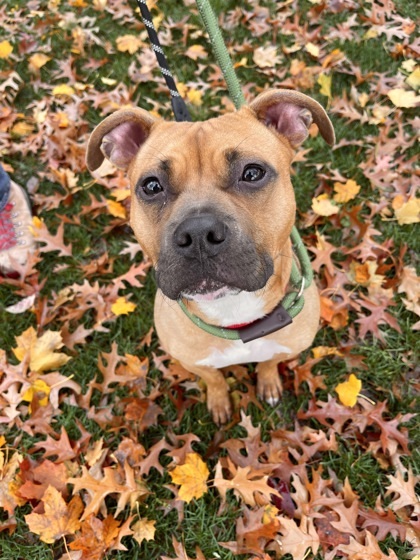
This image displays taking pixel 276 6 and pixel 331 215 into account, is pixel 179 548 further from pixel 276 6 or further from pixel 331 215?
pixel 276 6

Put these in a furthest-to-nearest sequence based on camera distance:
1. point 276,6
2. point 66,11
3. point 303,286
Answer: point 66,11
point 276,6
point 303,286

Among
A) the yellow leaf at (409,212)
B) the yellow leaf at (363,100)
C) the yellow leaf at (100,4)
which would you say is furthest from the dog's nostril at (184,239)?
the yellow leaf at (100,4)

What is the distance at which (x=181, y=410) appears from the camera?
12.4ft

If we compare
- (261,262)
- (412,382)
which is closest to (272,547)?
(412,382)

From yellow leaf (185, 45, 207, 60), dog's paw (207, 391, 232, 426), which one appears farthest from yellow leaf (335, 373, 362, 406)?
yellow leaf (185, 45, 207, 60)

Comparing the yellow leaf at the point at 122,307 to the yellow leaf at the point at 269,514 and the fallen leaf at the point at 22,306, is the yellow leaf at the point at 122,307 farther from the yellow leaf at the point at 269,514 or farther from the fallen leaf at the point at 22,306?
the yellow leaf at the point at 269,514

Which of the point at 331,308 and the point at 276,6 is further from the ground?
the point at 276,6

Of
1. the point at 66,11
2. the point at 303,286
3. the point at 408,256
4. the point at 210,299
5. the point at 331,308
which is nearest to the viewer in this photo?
the point at 210,299

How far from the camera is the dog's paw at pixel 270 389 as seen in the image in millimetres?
3660

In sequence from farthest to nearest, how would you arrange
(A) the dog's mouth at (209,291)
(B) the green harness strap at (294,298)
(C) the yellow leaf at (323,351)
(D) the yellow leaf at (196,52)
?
(D) the yellow leaf at (196,52)
(C) the yellow leaf at (323,351)
(B) the green harness strap at (294,298)
(A) the dog's mouth at (209,291)

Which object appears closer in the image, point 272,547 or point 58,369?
point 272,547

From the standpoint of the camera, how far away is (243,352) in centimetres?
306

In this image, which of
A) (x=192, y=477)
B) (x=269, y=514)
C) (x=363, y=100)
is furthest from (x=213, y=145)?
(x=363, y=100)

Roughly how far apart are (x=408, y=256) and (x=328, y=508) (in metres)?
2.24
